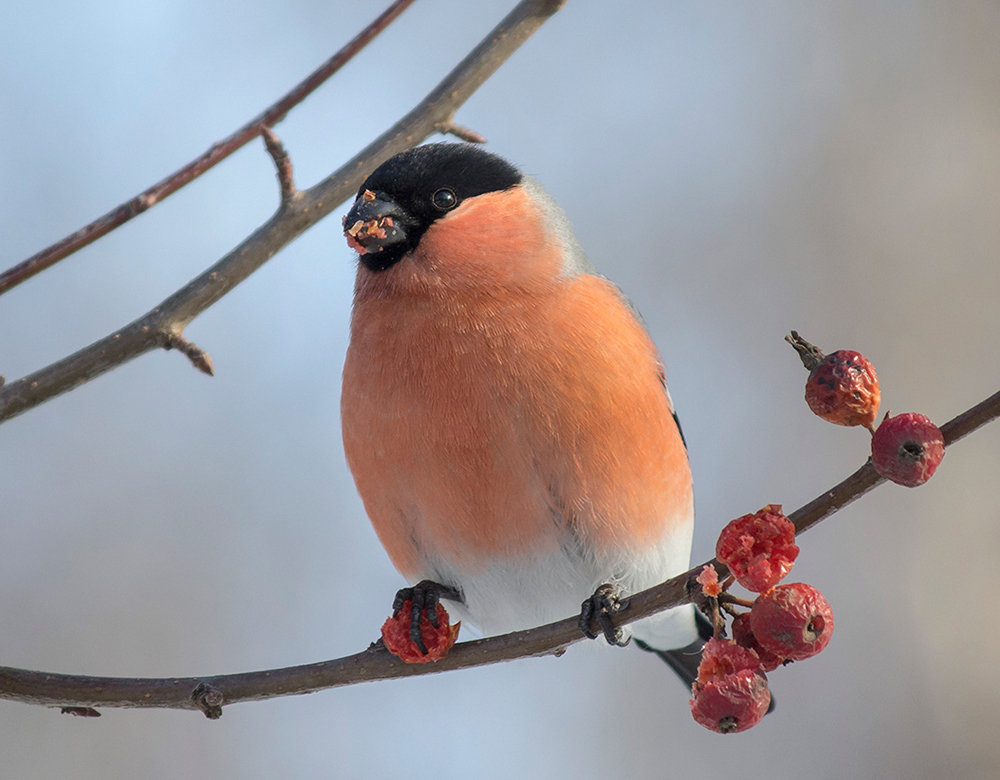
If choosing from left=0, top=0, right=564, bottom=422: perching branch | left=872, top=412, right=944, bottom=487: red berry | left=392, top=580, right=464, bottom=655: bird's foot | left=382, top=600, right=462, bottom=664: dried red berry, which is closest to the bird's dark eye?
left=0, top=0, right=564, bottom=422: perching branch

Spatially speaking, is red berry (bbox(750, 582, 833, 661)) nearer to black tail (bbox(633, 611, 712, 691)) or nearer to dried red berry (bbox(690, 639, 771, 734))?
dried red berry (bbox(690, 639, 771, 734))

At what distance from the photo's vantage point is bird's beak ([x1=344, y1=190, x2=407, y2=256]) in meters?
2.41

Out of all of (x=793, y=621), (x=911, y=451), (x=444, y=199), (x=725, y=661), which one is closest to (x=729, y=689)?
(x=725, y=661)

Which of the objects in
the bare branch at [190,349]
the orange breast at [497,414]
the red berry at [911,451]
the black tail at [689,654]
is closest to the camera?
the red berry at [911,451]

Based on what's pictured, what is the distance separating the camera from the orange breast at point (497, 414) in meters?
2.26

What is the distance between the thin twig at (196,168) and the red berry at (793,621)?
1169 millimetres

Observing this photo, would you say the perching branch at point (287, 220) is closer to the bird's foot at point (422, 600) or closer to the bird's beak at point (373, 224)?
the bird's beak at point (373, 224)

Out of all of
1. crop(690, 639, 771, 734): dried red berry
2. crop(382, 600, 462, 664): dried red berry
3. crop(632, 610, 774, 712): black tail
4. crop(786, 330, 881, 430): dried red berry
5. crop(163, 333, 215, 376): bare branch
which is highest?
crop(163, 333, 215, 376): bare branch

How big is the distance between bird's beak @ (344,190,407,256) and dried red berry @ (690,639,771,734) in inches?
47.7

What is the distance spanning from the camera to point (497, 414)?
7.36ft

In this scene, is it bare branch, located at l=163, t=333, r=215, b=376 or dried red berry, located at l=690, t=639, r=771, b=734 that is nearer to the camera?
dried red berry, located at l=690, t=639, r=771, b=734

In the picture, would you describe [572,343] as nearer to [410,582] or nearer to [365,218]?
[365,218]

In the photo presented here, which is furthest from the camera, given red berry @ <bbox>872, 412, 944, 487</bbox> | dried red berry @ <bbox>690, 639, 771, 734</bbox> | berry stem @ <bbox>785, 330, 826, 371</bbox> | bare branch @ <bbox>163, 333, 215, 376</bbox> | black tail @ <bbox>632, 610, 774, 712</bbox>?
black tail @ <bbox>632, 610, 774, 712</bbox>

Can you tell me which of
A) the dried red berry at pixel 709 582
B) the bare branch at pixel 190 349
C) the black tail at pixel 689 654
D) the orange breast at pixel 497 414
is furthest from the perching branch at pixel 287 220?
the black tail at pixel 689 654
